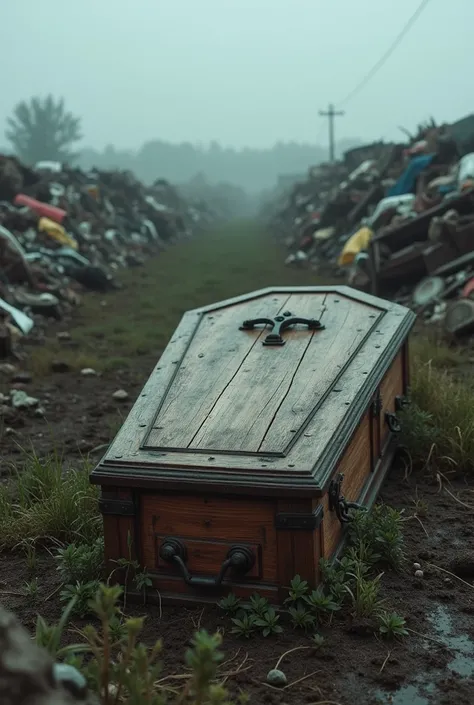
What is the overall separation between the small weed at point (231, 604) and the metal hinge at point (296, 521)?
0.90 ft

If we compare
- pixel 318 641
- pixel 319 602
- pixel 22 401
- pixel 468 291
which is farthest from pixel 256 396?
pixel 468 291

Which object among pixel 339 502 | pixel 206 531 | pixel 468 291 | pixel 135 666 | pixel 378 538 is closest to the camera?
pixel 135 666

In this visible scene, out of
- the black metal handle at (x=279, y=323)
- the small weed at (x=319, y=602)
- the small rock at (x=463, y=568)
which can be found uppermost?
the black metal handle at (x=279, y=323)

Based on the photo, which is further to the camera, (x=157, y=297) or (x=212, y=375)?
(x=157, y=297)

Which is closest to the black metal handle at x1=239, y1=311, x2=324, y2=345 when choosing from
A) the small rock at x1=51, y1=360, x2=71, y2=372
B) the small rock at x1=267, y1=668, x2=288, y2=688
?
the small rock at x1=267, y1=668, x2=288, y2=688

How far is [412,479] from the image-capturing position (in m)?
3.45

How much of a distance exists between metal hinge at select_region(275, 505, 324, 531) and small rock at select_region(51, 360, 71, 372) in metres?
3.73

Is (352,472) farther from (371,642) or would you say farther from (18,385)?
(18,385)

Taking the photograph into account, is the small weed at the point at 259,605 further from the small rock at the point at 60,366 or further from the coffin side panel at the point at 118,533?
the small rock at the point at 60,366

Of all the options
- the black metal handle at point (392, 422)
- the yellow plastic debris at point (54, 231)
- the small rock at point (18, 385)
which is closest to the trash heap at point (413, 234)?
the black metal handle at point (392, 422)

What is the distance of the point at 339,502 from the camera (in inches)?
95.7

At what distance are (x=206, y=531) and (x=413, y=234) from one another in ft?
22.2

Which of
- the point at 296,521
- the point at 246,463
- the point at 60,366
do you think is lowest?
the point at 60,366

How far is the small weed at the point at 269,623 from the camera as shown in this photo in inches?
85.4
